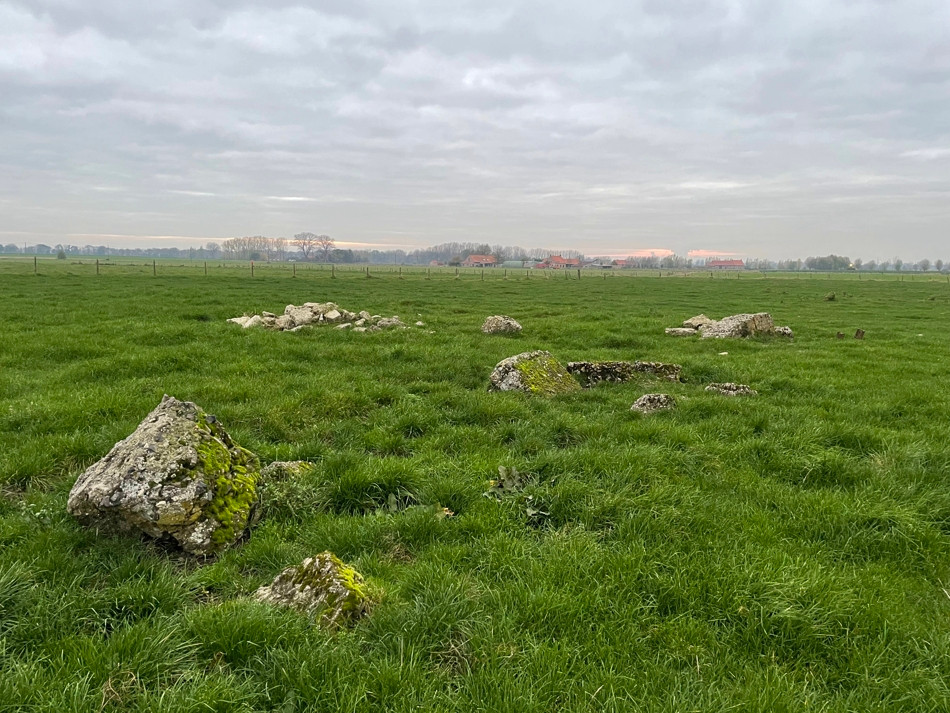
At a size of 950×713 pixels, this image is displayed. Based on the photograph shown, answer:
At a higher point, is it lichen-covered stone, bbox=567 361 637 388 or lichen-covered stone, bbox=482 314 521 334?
lichen-covered stone, bbox=482 314 521 334

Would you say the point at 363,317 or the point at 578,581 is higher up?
the point at 363,317

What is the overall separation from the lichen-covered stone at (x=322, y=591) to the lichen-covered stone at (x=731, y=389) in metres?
8.48

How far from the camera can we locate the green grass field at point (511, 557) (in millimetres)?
3318

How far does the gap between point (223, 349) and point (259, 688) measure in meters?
11.2

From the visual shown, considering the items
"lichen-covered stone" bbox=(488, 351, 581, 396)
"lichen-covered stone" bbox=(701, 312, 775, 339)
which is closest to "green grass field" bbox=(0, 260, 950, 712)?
"lichen-covered stone" bbox=(488, 351, 581, 396)

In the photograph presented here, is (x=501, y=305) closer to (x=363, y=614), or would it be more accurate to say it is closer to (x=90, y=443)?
(x=90, y=443)

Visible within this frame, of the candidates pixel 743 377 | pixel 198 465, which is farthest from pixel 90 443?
pixel 743 377

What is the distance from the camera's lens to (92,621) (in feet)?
12.2

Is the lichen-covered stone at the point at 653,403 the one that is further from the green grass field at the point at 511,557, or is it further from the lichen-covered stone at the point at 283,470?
the lichen-covered stone at the point at 283,470

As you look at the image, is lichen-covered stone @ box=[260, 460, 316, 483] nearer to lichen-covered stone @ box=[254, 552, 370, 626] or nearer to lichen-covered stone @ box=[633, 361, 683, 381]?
lichen-covered stone @ box=[254, 552, 370, 626]

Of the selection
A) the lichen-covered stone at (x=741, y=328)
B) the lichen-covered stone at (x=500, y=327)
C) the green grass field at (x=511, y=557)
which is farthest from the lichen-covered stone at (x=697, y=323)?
the green grass field at (x=511, y=557)

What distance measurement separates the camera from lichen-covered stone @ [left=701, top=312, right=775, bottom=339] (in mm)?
Answer: 17734

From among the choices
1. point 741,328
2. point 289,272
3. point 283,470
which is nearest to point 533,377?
point 283,470

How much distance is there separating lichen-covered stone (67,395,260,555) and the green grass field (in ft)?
0.78
